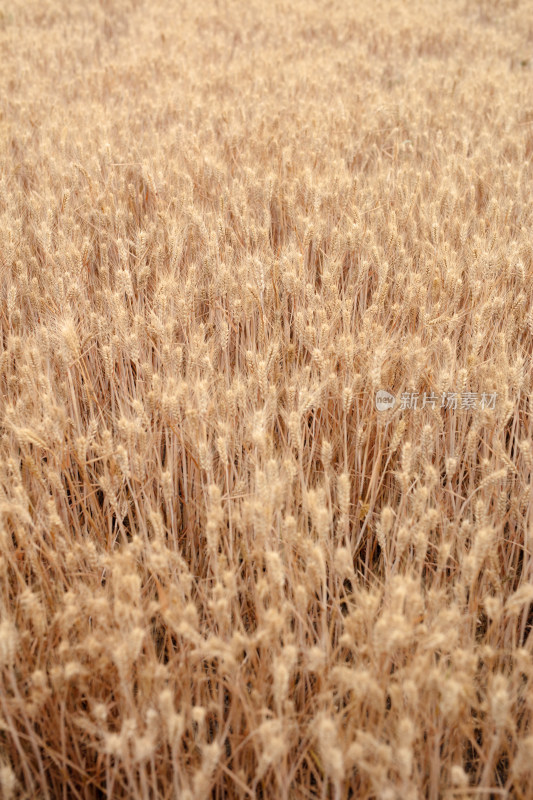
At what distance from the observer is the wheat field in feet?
2.94

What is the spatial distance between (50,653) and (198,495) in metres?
0.42

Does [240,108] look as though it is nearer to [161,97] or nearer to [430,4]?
[161,97]

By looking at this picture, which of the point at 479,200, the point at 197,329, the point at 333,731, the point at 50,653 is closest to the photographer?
the point at 333,731

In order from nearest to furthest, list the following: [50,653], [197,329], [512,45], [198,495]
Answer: [50,653], [198,495], [197,329], [512,45]

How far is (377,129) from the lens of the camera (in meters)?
3.03

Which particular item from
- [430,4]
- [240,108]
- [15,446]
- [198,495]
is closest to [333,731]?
[198,495]

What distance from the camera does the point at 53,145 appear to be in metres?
2.78

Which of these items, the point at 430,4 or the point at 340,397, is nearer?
the point at 340,397

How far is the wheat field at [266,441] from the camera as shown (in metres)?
0.90

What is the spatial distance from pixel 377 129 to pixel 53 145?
1548mm

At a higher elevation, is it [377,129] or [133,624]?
[377,129]

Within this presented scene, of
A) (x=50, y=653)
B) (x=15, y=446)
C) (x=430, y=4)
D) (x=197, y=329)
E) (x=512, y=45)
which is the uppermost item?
(x=430, y=4)

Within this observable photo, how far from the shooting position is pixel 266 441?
1.24m

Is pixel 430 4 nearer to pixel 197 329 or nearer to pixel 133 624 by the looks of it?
pixel 197 329
